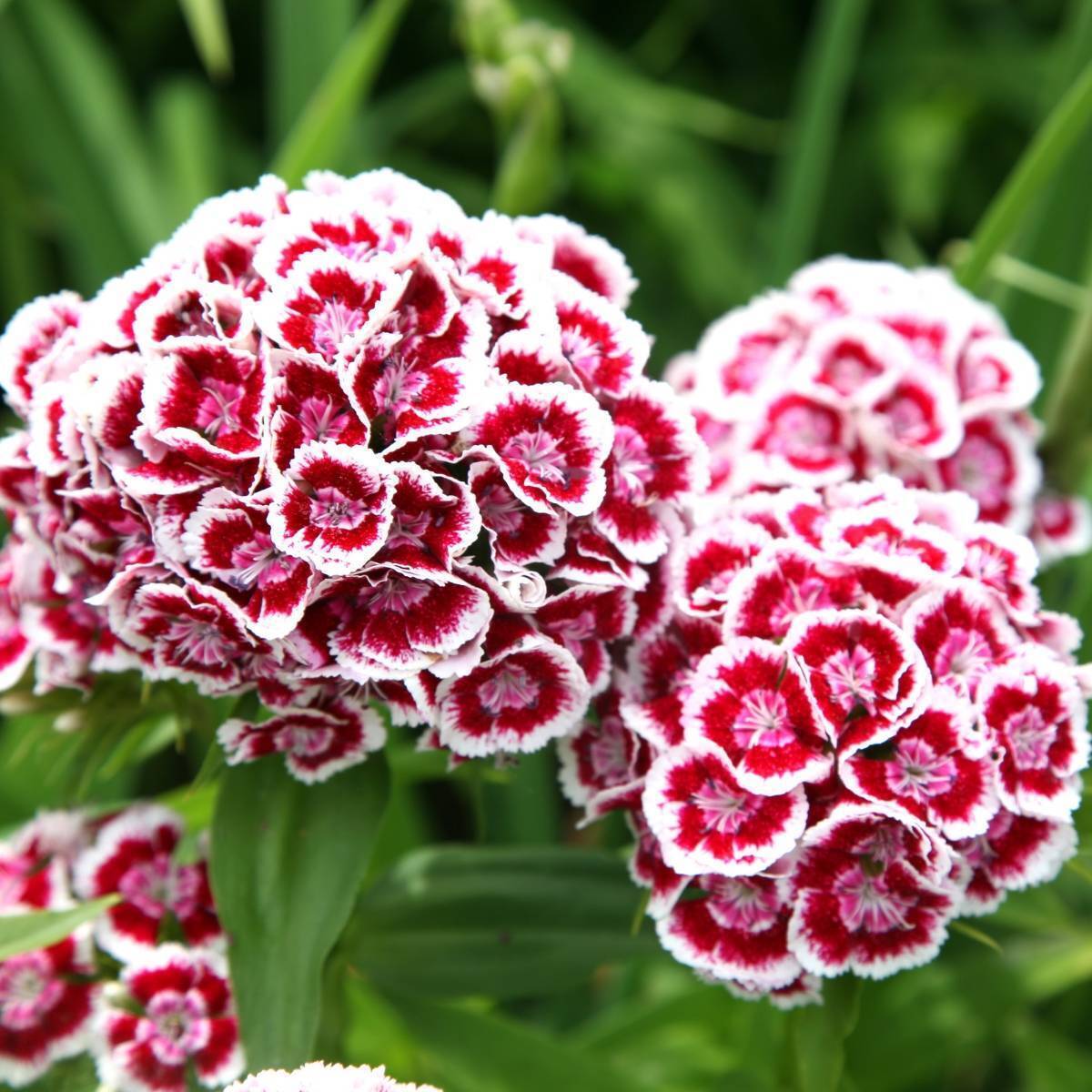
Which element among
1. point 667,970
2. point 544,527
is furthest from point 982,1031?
point 544,527

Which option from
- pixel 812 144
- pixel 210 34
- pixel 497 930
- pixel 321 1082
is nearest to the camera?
pixel 321 1082

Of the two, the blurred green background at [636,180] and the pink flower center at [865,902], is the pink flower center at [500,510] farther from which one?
the pink flower center at [865,902]

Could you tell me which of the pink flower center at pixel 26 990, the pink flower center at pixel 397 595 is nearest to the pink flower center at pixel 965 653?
the pink flower center at pixel 397 595

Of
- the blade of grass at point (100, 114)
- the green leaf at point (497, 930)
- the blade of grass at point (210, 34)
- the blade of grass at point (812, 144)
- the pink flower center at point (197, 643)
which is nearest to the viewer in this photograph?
the pink flower center at point (197, 643)

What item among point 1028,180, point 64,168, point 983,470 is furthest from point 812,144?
point 64,168

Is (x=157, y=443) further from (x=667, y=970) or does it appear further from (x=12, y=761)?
(x=667, y=970)

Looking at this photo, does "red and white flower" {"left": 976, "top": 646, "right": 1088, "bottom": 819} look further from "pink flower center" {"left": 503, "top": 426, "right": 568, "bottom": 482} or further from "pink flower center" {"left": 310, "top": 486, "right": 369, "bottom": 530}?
"pink flower center" {"left": 310, "top": 486, "right": 369, "bottom": 530}

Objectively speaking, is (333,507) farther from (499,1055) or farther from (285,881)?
(499,1055)
